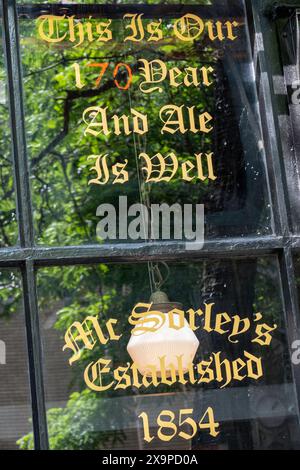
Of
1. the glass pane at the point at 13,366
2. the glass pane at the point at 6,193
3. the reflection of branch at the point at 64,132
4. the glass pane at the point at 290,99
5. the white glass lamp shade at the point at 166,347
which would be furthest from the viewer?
the reflection of branch at the point at 64,132

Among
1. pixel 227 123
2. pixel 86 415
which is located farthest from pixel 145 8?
pixel 86 415

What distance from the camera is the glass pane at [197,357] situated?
9.92 feet

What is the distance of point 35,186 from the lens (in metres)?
Result: 4.04

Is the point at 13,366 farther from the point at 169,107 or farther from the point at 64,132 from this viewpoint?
the point at 64,132

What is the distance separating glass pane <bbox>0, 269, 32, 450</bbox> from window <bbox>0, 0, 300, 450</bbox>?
0.02m

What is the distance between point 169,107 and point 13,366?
1.40 meters

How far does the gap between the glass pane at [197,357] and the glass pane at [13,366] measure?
0.13 metres

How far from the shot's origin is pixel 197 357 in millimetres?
3012

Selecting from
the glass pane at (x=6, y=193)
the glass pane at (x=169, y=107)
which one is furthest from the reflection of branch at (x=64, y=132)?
the glass pane at (x=169, y=107)

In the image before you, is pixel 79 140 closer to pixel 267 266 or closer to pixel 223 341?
pixel 267 266

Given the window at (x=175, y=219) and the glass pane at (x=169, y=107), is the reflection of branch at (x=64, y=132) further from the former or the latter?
the glass pane at (x=169, y=107)

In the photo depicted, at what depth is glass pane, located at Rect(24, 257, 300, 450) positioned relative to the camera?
3.02 metres

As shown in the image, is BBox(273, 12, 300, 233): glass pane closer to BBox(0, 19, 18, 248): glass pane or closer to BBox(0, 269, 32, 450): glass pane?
BBox(0, 269, 32, 450): glass pane

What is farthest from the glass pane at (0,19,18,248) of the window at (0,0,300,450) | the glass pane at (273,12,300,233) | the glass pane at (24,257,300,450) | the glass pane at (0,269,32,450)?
the glass pane at (273,12,300,233)
